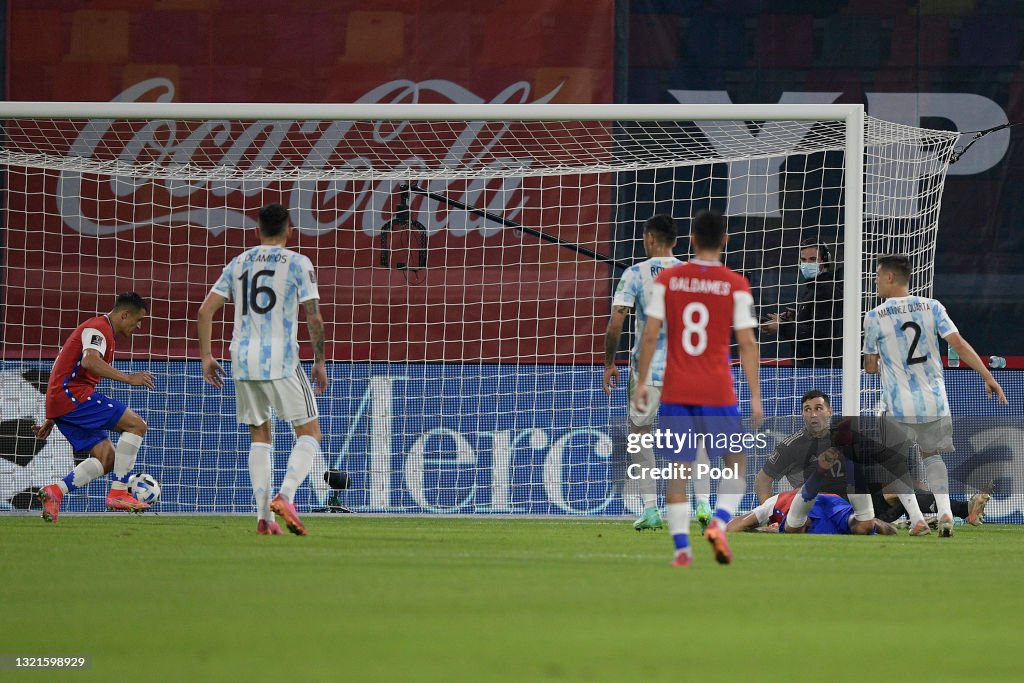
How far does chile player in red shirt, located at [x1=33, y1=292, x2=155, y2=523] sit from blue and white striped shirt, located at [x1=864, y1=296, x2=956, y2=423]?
5058mm

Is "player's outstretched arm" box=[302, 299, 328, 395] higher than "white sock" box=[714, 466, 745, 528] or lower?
higher

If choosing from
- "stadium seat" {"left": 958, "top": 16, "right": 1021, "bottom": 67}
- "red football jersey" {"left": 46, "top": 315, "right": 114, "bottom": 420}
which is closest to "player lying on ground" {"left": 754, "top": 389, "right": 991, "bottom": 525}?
"red football jersey" {"left": 46, "top": 315, "right": 114, "bottom": 420}

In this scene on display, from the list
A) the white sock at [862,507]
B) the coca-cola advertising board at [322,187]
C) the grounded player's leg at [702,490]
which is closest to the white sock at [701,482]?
the grounded player's leg at [702,490]

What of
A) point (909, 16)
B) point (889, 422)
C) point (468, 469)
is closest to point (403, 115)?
point (468, 469)

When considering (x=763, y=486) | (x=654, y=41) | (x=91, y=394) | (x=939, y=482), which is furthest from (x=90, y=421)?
(x=654, y=41)

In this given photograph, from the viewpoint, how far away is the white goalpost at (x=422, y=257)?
1218cm

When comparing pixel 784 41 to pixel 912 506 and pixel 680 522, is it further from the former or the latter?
pixel 680 522

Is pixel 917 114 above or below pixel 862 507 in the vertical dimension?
above

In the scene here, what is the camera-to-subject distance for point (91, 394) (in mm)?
10789

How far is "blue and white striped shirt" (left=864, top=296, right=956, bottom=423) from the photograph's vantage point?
9.68 meters

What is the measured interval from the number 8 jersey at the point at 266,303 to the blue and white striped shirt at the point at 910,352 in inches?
150

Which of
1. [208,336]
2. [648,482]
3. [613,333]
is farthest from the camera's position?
[648,482]

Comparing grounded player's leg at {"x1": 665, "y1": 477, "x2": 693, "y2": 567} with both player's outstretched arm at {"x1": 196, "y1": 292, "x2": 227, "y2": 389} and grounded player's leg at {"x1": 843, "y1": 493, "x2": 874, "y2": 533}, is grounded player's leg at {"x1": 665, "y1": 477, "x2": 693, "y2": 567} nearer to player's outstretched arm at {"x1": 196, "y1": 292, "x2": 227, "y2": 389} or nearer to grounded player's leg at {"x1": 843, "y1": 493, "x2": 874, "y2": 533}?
player's outstretched arm at {"x1": 196, "y1": 292, "x2": 227, "y2": 389}

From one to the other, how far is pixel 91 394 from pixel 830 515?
5270 millimetres
